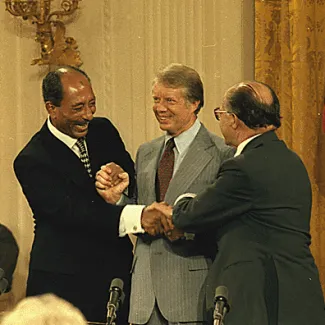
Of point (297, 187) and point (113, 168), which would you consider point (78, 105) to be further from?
point (297, 187)

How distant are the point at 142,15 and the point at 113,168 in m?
1.60

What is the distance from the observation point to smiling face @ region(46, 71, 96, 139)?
Result: 4648 millimetres

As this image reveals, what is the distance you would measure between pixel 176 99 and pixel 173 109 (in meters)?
0.05

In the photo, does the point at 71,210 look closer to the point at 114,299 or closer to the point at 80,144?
the point at 80,144

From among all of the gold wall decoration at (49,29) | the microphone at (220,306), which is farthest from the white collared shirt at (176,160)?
the gold wall decoration at (49,29)

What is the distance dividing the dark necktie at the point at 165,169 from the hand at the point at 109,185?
0.17m

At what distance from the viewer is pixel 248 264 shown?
403 cm

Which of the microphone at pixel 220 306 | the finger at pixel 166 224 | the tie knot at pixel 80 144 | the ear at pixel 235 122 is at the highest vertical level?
the ear at pixel 235 122

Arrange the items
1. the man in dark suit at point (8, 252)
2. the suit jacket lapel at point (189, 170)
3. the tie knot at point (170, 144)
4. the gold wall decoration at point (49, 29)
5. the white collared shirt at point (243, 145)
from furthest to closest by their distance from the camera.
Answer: the gold wall decoration at point (49, 29) → the man in dark suit at point (8, 252) → the tie knot at point (170, 144) → the suit jacket lapel at point (189, 170) → the white collared shirt at point (243, 145)

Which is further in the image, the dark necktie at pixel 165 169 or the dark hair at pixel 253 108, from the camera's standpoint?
the dark necktie at pixel 165 169

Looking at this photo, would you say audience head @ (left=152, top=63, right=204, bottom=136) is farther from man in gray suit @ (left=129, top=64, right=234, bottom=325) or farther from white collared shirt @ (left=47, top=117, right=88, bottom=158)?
white collared shirt @ (left=47, top=117, right=88, bottom=158)

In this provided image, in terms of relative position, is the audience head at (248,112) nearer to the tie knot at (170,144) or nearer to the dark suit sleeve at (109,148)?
the tie knot at (170,144)

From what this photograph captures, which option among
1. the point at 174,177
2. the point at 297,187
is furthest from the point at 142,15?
the point at 297,187

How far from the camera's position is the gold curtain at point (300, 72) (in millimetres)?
5449
